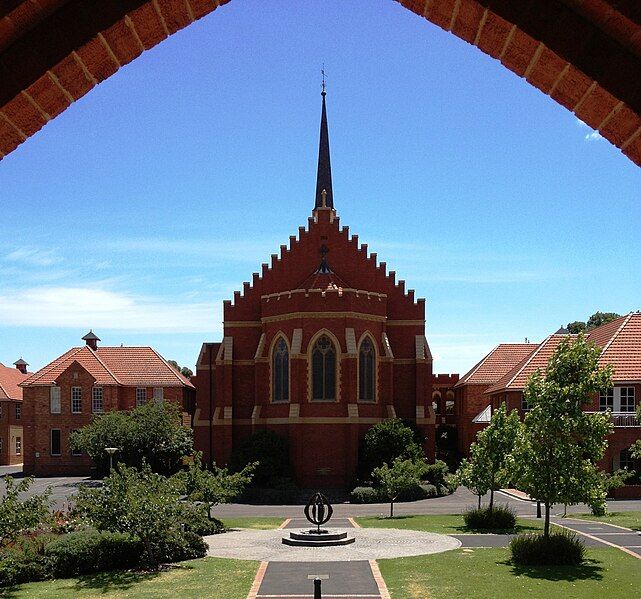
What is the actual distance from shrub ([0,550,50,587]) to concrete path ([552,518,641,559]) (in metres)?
16.8

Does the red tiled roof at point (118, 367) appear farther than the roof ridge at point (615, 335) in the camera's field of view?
Yes

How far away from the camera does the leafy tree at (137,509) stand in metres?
22.1

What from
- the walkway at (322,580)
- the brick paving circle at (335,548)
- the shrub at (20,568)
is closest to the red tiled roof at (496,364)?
the brick paving circle at (335,548)

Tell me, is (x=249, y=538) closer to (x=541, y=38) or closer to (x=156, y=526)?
(x=156, y=526)

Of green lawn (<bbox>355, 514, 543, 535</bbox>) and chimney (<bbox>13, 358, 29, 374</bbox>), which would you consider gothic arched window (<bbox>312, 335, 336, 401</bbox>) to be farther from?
chimney (<bbox>13, 358, 29, 374</bbox>)

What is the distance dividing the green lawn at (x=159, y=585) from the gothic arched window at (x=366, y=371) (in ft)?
77.6

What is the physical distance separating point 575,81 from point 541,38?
302 millimetres

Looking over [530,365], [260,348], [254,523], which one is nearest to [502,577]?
[254,523]

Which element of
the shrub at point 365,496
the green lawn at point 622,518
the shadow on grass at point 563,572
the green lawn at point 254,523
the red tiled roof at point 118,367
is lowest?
the shrub at point 365,496

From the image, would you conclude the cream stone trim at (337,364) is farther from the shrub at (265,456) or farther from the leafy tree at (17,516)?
the leafy tree at (17,516)

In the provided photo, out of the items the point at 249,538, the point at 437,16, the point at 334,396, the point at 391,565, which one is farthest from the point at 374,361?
the point at 437,16

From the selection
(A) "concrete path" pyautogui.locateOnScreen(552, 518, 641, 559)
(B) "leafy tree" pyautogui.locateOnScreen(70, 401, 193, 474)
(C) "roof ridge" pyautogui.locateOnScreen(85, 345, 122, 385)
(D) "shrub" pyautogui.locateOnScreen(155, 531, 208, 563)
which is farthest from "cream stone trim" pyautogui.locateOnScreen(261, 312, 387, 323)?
(C) "roof ridge" pyautogui.locateOnScreen(85, 345, 122, 385)

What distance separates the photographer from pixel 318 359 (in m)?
44.5

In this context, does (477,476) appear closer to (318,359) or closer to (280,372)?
(318,359)
